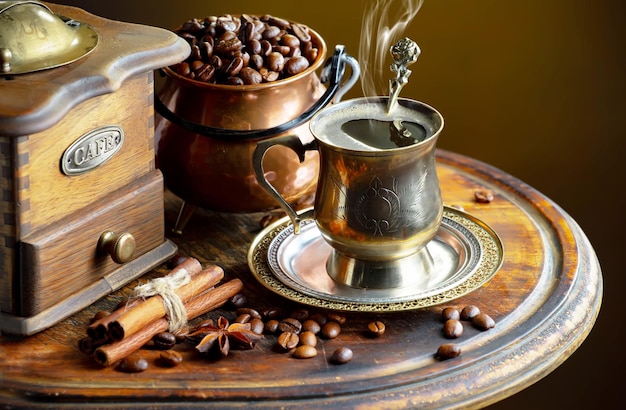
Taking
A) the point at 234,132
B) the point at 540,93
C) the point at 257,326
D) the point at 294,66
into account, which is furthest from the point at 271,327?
the point at 540,93

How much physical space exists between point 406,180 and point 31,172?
1.80 ft

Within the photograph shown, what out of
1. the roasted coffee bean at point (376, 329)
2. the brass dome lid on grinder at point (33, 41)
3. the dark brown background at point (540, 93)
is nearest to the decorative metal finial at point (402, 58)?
the roasted coffee bean at point (376, 329)

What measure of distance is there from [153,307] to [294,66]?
1.66ft

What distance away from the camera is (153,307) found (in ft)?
4.54

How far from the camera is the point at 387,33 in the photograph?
1.77 m

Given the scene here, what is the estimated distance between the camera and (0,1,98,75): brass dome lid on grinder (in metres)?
1.37

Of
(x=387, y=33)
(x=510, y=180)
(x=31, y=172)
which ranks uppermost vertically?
(x=387, y=33)

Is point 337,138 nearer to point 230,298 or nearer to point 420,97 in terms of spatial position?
point 230,298

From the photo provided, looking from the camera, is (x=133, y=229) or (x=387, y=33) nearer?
(x=133, y=229)

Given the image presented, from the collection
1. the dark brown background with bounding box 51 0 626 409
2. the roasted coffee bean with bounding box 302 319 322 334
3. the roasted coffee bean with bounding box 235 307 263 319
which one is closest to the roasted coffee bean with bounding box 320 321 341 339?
the roasted coffee bean with bounding box 302 319 322 334

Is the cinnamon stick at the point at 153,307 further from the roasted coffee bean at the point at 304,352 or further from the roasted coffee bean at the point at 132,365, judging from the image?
the roasted coffee bean at the point at 304,352

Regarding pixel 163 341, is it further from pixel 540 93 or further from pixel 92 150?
pixel 540 93

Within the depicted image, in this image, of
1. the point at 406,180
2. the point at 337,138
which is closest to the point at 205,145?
the point at 337,138

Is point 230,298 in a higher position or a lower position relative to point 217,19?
lower
